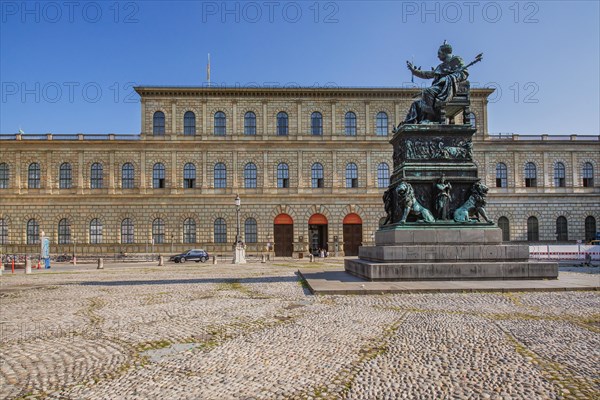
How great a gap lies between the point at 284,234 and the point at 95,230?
18440 mm

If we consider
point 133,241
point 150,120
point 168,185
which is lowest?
point 133,241

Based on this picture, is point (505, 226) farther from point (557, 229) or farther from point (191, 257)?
point (191, 257)

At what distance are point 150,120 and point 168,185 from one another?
6.80m

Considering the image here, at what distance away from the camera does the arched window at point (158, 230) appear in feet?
147

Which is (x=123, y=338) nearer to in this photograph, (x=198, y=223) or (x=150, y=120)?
(x=198, y=223)

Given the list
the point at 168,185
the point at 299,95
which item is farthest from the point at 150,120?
the point at 299,95

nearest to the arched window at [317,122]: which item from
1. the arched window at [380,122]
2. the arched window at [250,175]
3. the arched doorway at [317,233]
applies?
the arched window at [380,122]

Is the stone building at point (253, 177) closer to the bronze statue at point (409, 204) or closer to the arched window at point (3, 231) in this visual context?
the arched window at point (3, 231)

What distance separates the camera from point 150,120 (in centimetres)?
4569

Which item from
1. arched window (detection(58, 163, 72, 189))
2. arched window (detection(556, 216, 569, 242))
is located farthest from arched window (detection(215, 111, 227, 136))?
arched window (detection(556, 216, 569, 242))

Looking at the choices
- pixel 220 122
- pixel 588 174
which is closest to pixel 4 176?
pixel 220 122

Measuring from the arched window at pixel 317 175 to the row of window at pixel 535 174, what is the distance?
18.2m

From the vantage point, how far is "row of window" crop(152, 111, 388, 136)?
46.0 metres

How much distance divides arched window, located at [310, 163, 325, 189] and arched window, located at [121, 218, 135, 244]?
60.4ft
